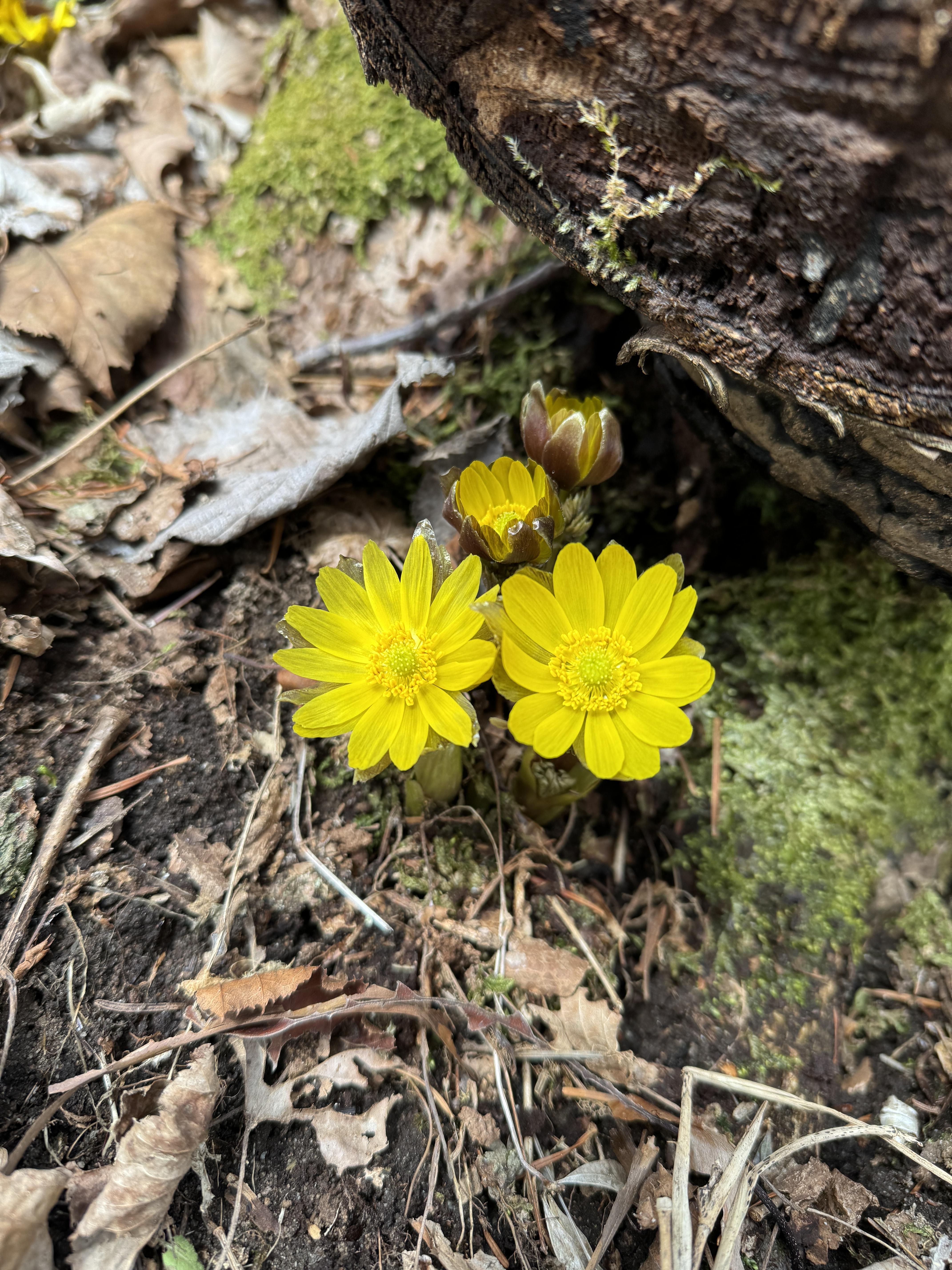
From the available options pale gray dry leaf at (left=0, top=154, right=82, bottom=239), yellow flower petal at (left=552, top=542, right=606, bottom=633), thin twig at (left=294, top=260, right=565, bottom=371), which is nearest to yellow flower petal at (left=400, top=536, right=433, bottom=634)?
yellow flower petal at (left=552, top=542, right=606, bottom=633)

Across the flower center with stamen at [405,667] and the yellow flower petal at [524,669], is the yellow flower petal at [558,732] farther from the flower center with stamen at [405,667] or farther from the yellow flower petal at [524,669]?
the flower center with stamen at [405,667]

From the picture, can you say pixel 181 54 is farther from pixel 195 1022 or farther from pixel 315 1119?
pixel 315 1119

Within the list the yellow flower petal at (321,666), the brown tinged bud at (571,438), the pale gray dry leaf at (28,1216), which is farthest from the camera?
the brown tinged bud at (571,438)

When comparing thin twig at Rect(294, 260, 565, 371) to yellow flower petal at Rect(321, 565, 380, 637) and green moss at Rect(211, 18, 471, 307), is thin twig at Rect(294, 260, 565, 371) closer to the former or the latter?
green moss at Rect(211, 18, 471, 307)

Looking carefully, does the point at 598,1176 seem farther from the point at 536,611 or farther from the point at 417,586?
the point at 417,586

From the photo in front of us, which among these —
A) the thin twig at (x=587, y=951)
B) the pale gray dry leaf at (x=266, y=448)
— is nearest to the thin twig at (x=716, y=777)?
the thin twig at (x=587, y=951)

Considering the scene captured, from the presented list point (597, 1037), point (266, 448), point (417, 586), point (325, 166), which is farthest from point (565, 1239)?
point (325, 166)
